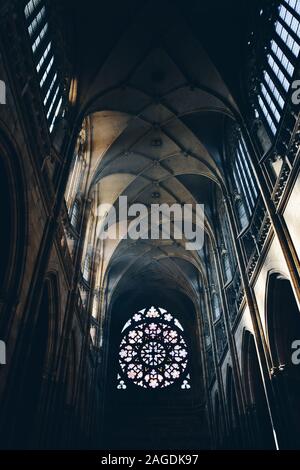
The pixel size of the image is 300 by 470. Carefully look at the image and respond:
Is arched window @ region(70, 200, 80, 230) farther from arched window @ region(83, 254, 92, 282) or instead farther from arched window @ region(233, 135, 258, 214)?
arched window @ region(233, 135, 258, 214)

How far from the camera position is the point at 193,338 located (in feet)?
82.3

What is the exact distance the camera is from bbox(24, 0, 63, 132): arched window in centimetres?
1072

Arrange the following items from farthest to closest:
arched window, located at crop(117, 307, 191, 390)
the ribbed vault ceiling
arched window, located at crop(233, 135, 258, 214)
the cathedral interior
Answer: arched window, located at crop(117, 307, 191, 390) → the ribbed vault ceiling → arched window, located at crop(233, 135, 258, 214) → the cathedral interior

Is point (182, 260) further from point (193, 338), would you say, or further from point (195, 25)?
point (195, 25)

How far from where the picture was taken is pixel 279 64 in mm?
11391

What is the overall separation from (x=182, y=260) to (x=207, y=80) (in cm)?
1205

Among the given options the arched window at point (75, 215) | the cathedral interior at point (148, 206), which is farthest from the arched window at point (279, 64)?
the arched window at point (75, 215)

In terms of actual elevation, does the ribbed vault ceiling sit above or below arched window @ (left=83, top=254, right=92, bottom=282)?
above

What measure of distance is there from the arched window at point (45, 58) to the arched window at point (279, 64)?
6.88 metres

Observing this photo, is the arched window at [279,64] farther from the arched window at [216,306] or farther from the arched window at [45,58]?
the arched window at [216,306]

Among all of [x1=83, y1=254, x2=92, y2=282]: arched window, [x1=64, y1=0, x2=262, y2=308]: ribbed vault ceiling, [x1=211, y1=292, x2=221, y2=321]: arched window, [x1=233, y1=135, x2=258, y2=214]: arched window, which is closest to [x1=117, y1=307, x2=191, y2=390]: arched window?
[x1=211, y1=292, x2=221, y2=321]: arched window

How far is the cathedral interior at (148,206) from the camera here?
30.3 feet

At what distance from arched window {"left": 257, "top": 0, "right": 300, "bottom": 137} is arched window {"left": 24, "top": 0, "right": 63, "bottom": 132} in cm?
688

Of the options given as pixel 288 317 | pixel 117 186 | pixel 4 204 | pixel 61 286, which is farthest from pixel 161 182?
pixel 4 204
